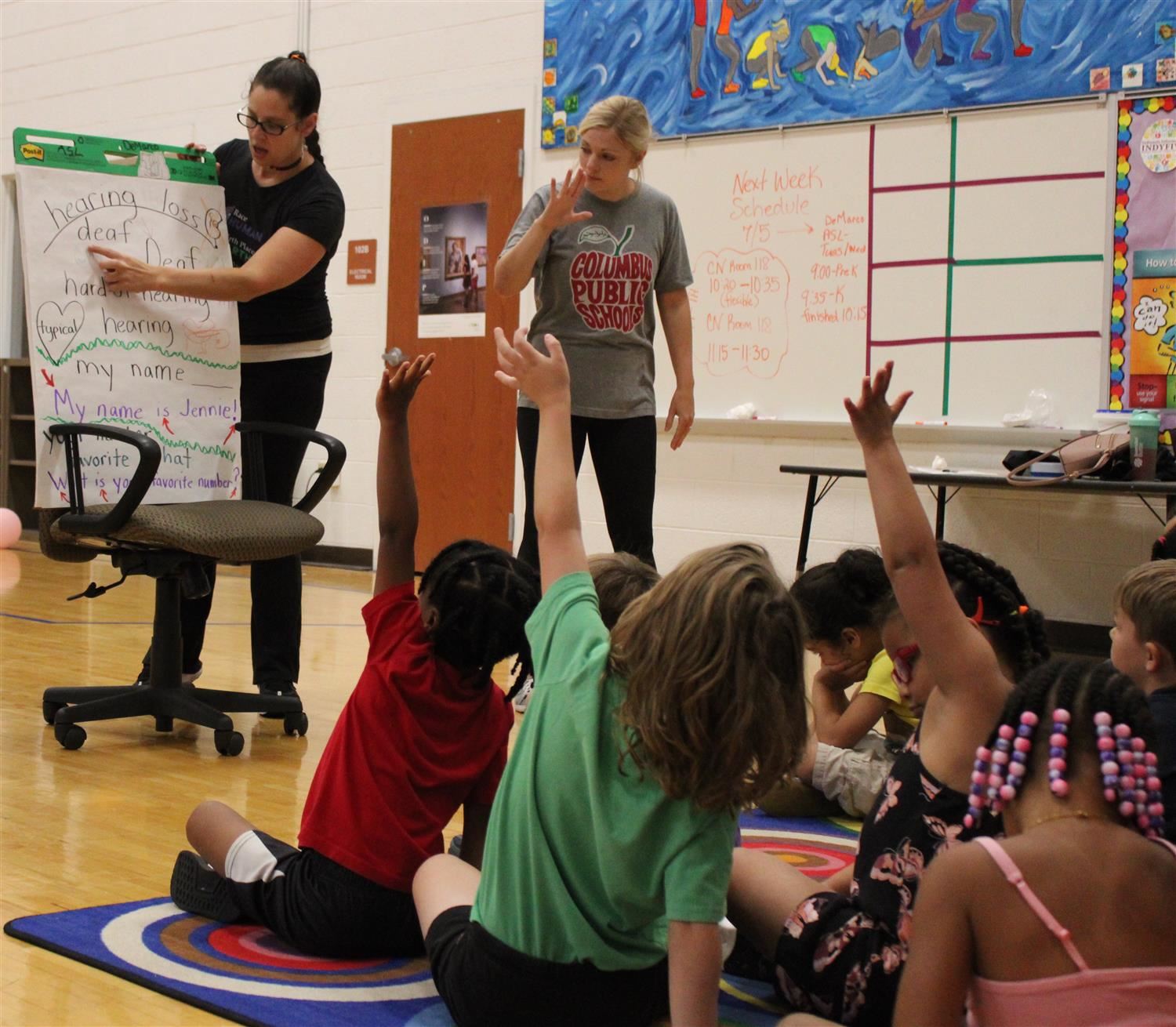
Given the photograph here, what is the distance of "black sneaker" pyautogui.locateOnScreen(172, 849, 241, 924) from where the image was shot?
1780mm

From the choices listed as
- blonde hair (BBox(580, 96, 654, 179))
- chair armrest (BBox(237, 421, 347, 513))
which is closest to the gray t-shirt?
blonde hair (BBox(580, 96, 654, 179))

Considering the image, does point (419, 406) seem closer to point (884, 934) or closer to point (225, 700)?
point (225, 700)

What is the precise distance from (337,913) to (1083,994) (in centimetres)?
91

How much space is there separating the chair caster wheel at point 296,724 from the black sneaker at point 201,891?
113 cm

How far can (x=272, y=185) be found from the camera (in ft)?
10.3

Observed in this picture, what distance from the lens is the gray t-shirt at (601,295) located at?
3219mm

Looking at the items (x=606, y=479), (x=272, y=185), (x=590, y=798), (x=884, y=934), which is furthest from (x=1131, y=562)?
(x=590, y=798)

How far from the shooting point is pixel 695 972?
1.24 meters

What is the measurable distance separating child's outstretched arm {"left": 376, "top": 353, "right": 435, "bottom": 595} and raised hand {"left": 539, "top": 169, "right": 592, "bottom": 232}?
43.4 inches

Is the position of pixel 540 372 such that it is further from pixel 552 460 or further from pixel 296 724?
pixel 296 724

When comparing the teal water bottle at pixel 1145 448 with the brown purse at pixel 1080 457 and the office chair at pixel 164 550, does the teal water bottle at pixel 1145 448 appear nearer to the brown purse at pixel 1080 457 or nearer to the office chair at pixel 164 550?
the brown purse at pixel 1080 457

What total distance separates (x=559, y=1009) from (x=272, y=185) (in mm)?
2267

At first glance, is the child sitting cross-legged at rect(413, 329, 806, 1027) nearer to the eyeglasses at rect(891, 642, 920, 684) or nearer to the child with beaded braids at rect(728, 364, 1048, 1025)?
the child with beaded braids at rect(728, 364, 1048, 1025)

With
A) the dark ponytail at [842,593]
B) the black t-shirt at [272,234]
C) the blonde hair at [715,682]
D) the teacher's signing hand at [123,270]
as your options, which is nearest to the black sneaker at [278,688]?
the black t-shirt at [272,234]
